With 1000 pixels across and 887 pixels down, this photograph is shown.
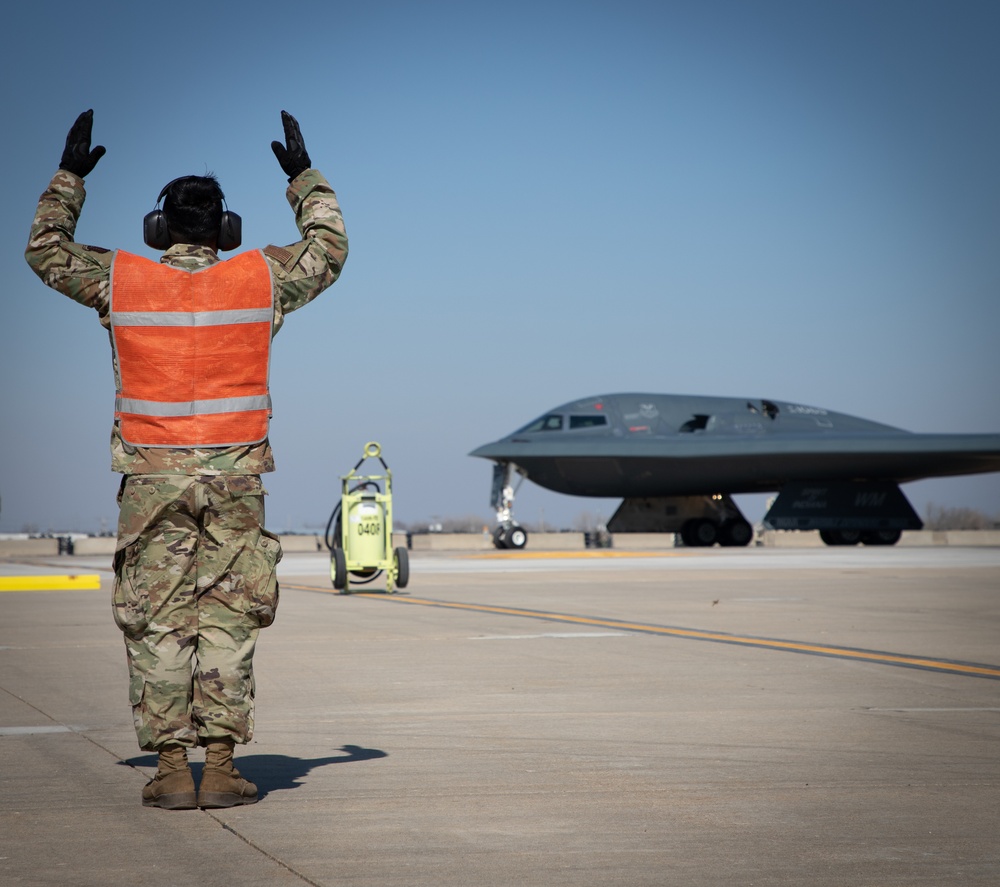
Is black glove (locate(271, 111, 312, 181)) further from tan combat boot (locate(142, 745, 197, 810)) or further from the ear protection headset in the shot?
tan combat boot (locate(142, 745, 197, 810))

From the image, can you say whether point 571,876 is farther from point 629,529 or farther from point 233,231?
point 629,529

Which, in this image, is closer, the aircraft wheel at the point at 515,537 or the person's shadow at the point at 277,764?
the person's shadow at the point at 277,764

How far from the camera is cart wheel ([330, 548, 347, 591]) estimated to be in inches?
594

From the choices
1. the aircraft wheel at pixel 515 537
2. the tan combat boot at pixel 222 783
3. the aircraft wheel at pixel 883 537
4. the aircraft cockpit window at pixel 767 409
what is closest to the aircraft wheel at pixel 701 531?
the aircraft cockpit window at pixel 767 409

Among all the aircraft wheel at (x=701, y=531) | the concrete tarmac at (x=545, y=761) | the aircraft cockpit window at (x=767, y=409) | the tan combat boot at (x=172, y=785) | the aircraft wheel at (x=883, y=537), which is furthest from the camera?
the aircraft wheel at (x=701, y=531)

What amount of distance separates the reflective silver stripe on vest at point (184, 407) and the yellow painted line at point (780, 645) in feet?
16.5

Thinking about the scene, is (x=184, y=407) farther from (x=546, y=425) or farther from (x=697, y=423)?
(x=697, y=423)

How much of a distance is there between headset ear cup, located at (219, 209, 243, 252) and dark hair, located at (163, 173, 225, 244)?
0.13 feet

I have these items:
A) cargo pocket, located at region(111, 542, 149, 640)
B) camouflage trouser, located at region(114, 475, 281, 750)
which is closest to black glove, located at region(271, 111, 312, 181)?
camouflage trouser, located at region(114, 475, 281, 750)

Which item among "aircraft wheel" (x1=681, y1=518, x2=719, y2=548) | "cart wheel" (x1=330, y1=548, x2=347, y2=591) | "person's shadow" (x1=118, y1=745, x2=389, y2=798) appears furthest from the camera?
"aircraft wheel" (x1=681, y1=518, x2=719, y2=548)

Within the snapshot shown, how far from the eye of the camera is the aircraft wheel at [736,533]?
136ft

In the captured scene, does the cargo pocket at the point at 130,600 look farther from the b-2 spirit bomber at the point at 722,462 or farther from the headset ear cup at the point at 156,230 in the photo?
the b-2 spirit bomber at the point at 722,462

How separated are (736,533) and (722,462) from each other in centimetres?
388

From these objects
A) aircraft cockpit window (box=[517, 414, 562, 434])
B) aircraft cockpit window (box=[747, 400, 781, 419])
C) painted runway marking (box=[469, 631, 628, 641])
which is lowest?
painted runway marking (box=[469, 631, 628, 641])
